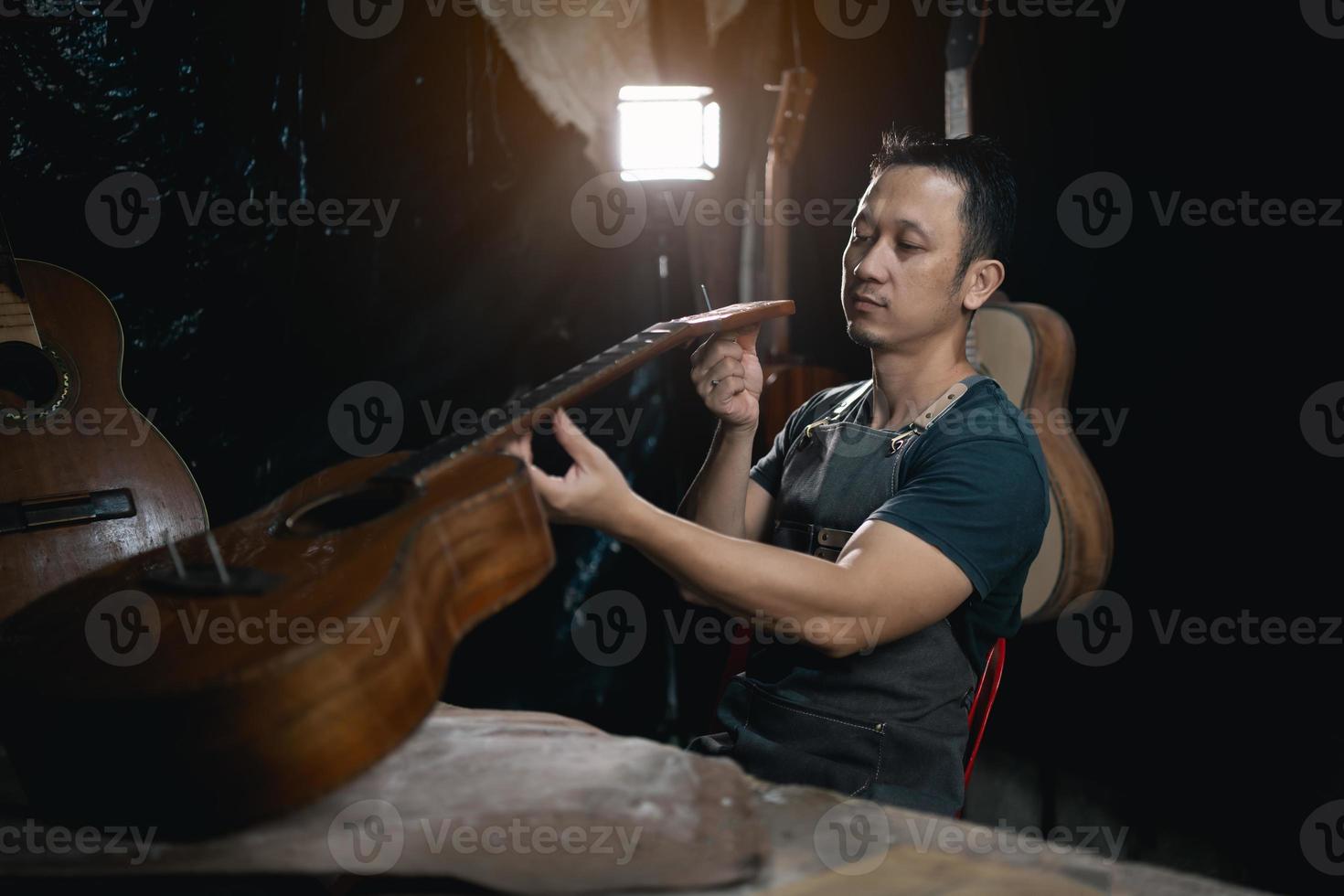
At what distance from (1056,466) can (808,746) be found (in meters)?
1.62

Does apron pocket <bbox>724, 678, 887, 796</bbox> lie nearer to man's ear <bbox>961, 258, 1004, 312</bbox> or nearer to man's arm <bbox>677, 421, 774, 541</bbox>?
man's arm <bbox>677, 421, 774, 541</bbox>

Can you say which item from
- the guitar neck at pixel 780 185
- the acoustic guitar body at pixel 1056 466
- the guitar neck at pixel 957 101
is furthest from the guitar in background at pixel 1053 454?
the guitar neck at pixel 780 185

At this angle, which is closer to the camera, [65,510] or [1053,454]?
[65,510]

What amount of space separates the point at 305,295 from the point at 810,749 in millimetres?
2301

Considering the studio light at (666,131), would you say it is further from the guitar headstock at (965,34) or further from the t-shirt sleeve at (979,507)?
the t-shirt sleeve at (979,507)

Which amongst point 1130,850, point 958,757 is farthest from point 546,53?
point 1130,850

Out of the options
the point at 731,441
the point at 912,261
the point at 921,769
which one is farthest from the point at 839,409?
the point at 921,769

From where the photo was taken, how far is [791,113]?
13.1 ft

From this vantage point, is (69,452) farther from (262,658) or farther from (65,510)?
(262,658)

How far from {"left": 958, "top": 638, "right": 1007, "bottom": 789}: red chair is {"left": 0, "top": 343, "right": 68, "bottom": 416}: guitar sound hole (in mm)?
2412

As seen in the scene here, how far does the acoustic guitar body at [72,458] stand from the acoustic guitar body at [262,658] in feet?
3.28

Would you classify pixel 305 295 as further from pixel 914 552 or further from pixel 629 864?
pixel 629 864

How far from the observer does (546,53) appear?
3.51 m

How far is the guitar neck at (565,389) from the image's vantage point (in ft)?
4.83
